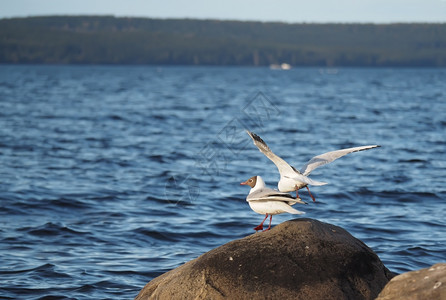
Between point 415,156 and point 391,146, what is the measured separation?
337cm

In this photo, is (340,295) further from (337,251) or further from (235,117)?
(235,117)

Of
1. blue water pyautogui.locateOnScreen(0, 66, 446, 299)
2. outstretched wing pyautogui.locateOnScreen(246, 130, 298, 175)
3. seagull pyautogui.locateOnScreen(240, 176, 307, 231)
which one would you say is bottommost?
blue water pyautogui.locateOnScreen(0, 66, 446, 299)

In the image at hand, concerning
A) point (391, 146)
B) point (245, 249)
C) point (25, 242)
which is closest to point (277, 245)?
point (245, 249)

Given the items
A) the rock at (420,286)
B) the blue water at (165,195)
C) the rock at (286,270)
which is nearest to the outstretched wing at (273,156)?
the rock at (286,270)

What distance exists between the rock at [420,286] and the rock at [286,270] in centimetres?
85

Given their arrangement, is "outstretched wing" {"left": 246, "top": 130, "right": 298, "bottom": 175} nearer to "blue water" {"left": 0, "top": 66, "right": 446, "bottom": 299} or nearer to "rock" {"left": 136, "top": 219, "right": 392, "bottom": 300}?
"rock" {"left": 136, "top": 219, "right": 392, "bottom": 300}

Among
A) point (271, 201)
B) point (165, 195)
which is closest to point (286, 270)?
point (271, 201)

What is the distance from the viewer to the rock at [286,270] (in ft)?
25.6

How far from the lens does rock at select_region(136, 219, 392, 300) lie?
7805mm

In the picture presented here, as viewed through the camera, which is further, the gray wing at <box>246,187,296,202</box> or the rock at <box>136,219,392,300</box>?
the gray wing at <box>246,187,296,202</box>

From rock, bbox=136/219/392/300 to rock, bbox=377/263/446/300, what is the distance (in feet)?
2.78

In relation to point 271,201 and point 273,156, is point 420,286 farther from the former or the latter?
point 273,156

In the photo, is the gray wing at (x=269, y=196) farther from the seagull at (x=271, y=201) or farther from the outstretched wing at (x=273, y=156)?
the outstretched wing at (x=273, y=156)

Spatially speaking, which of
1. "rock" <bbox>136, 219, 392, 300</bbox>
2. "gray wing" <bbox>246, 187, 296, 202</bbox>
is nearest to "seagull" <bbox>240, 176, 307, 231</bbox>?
"gray wing" <bbox>246, 187, 296, 202</bbox>
